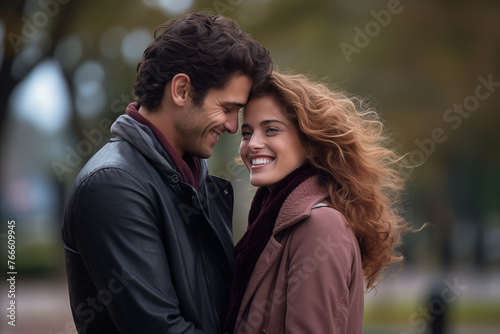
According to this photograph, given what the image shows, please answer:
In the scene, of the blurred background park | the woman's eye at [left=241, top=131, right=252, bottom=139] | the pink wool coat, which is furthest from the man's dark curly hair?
the blurred background park

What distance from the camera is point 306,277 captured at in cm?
268

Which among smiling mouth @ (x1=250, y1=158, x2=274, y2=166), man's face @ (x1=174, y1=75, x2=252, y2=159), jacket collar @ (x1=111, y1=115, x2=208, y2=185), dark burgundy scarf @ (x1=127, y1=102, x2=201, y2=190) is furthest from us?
smiling mouth @ (x1=250, y1=158, x2=274, y2=166)

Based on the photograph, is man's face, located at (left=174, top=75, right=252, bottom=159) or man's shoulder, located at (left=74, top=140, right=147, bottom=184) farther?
man's face, located at (left=174, top=75, right=252, bottom=159)

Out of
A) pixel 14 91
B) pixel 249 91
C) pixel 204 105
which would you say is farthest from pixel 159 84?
pixel 14 91

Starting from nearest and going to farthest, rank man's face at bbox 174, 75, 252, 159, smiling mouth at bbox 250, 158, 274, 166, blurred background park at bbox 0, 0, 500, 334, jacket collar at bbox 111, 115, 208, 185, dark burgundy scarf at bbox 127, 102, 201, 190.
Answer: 1. jacket collar at bbox 111, 115, 208, 185
2. dark burgundy scarf at bbox 127, 102, 201, 190
3. man's face at bbox 174, 75, 252, 159
4. smiling mouth at bbox 250, 158, 274, 166
5. blurred background park at bbox 0, 0, 500, 334

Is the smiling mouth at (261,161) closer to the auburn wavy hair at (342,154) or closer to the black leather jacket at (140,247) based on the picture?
the auburn wavy hair at (342,154)

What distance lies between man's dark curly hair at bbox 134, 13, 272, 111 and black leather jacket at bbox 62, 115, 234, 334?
27cm

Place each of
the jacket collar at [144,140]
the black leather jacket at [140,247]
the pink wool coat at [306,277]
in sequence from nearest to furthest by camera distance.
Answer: the black leather jacket at [140,247] → the pink wool coat at [306,277] → the jacket collar at [144,140]

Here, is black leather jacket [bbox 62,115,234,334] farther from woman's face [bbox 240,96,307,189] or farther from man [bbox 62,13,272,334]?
woman's face [bbox 240,96,307,189]

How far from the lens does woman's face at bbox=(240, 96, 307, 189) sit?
3.12 metres

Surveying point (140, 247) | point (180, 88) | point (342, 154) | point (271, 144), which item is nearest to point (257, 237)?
point (271, 144)

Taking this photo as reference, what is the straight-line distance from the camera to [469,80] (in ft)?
27.7

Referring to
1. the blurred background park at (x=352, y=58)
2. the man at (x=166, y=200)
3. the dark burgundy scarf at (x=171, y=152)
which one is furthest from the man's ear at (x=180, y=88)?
the blurred background park at (x=352, y=58)

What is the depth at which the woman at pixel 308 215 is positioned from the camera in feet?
8.86
